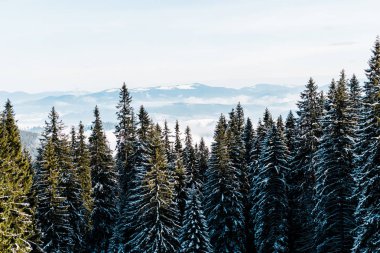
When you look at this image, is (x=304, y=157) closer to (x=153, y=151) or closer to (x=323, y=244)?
(x=323, y=244)

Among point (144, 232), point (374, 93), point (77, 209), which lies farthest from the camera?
point (77, 209)

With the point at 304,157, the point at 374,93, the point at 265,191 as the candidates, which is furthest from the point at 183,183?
the point at 374,93

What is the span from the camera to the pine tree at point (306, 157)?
131 ft

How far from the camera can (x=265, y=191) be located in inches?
1674

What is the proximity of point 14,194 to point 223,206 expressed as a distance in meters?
23.0

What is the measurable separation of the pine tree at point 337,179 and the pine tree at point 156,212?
13427 mm

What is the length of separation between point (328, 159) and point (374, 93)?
752cm

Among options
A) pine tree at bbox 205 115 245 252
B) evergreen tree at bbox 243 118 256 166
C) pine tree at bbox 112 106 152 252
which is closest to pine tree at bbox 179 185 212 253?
pine tree at bbox 205 115 245 252

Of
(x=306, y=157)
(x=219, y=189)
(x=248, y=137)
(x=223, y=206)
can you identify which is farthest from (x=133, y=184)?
(x=248, y=137)

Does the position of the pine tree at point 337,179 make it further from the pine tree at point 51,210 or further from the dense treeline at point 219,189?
the pine tree at point 51,210

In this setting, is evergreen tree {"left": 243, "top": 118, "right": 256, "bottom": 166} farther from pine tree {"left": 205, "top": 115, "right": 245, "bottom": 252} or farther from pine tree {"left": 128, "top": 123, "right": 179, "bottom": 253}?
pine tree {"left": 128, "top": 123, "right": 179, "bottom": 253}

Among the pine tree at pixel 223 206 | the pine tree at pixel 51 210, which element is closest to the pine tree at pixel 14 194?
the pine tree at pixel 51 210

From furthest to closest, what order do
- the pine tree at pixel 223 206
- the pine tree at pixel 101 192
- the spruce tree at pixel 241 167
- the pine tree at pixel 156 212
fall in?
the pine tree at pixel 101 192 < the spruce tree at pixel 241 167 < the pine tree at pixel 223 206 < the pine tree at pixel 156 212

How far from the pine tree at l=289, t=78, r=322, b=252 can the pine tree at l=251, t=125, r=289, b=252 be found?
1524mm
